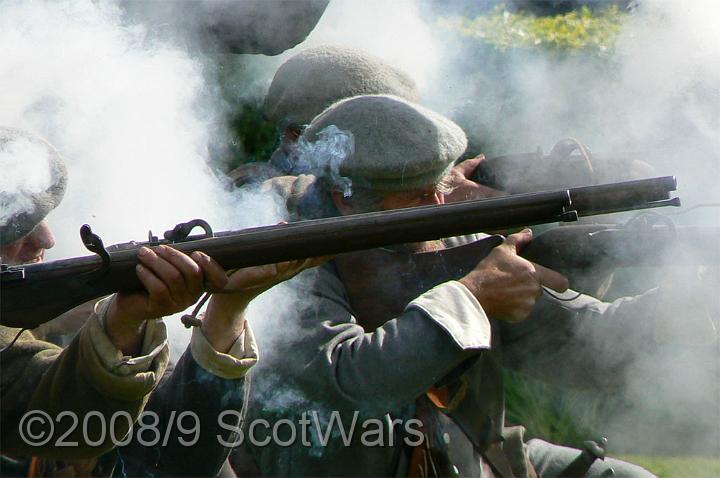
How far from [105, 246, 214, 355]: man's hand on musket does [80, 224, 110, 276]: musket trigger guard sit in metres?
0.08

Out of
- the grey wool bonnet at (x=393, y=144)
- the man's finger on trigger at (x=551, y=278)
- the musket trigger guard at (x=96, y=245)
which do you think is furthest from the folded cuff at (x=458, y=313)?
the musket trigger guard at (x=96, y=245)

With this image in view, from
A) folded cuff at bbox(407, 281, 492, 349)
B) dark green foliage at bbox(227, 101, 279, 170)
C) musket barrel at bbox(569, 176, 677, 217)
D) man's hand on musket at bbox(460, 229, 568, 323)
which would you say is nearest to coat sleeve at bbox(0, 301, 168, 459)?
folded cuff at bbox(407, 281, 492, 349)

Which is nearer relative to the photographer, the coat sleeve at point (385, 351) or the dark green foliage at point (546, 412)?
the coat sleeve at point (385, 351)

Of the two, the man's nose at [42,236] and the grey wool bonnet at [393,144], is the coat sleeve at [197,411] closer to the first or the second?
the man's nose at [42,236]

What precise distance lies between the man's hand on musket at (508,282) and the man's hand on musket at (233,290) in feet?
2.48

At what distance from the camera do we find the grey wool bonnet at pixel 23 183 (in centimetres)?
350

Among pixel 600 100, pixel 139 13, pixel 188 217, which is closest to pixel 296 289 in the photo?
pixel 188 217

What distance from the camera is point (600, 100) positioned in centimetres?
495

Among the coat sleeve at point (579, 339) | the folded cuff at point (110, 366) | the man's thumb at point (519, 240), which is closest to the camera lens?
the folded cuff at point (110, 366)

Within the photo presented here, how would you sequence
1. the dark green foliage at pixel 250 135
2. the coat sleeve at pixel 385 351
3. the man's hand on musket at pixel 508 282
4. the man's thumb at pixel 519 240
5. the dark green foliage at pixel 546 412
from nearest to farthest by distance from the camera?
the coat sleeve at pixel 385 351 → the man's hand on musket at pixel 508 282 → the man's thumb at pixel 519 240 → the dark green foliage at pixel 250 135 → the dark green foliage at pixel 546 412

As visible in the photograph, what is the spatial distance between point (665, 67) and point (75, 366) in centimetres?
260

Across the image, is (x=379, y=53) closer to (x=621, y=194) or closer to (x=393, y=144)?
(x=393, y=144)

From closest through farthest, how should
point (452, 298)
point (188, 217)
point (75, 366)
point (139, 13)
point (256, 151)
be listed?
point (75, 366)
point (452, 298)
point (188, 217)
point (139, 13)
point (256, 151)

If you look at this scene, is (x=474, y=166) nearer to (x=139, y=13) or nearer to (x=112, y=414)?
(x=139, y=13)
